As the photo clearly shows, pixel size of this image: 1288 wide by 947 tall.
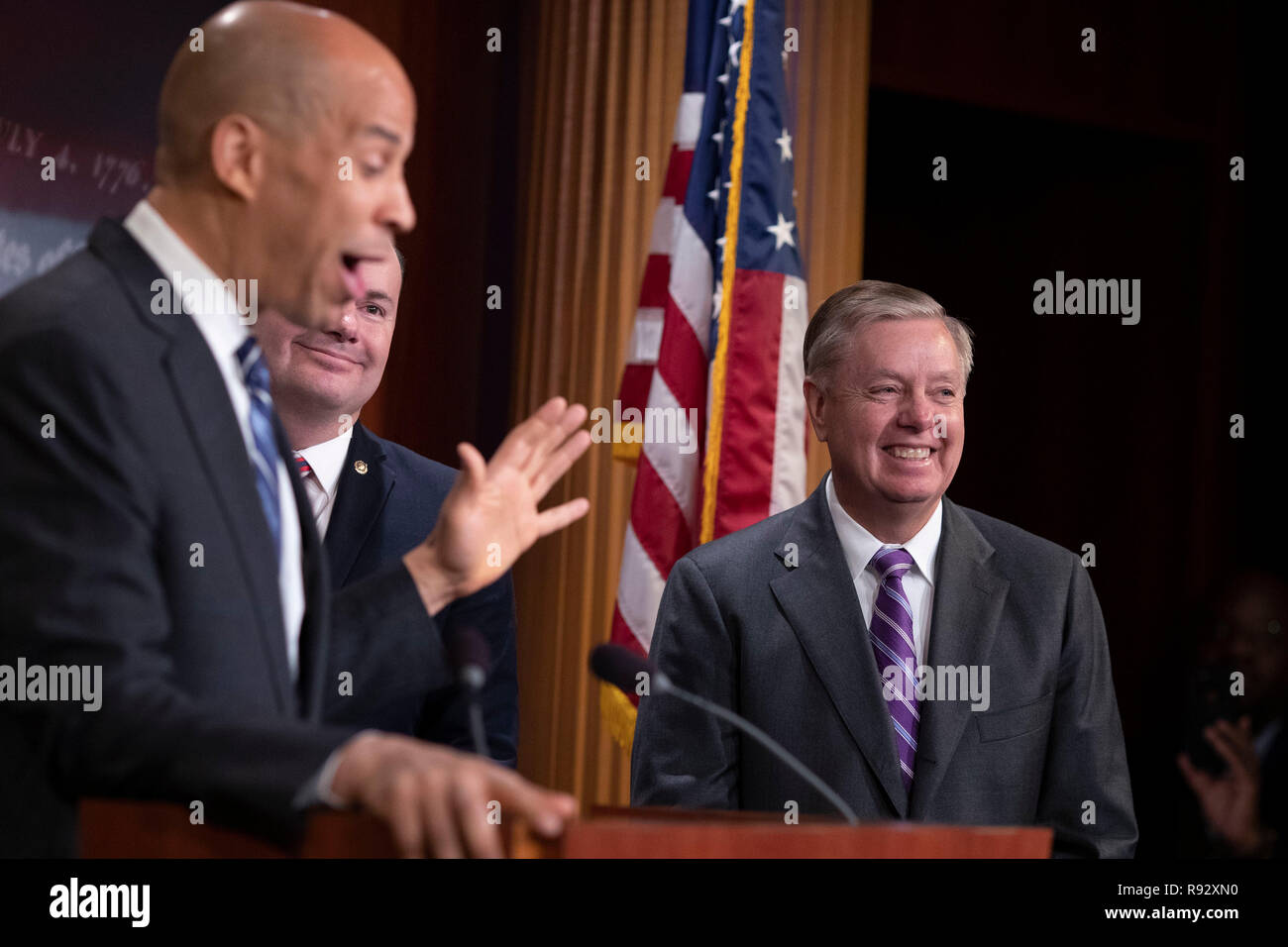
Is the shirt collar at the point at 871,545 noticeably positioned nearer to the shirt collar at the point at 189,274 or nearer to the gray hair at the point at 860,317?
the gray hair at the point at 860,317

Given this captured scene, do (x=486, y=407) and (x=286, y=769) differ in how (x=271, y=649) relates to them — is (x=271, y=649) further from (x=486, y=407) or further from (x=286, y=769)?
(x=486, y=407)

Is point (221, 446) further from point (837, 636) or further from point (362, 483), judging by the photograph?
point (837, 636)

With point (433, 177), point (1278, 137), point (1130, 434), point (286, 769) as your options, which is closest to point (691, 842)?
point (286, 769)

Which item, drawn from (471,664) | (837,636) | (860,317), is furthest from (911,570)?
(471,664)

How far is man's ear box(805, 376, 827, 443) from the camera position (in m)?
2.88

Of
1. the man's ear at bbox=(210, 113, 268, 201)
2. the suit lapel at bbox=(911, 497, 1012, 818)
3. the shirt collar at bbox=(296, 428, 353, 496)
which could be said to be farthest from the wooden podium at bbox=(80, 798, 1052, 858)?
the shirt collar at bbox=(296, 428, 353, 496)

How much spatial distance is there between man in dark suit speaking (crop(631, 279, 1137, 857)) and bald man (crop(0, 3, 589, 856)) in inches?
38.8

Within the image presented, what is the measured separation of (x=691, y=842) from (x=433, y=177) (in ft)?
11.0

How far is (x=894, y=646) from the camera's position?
2.65 m

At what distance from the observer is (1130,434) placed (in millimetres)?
5918

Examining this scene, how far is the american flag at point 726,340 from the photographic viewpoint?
3639 millimetres

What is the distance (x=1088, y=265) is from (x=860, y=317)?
11.5 feet

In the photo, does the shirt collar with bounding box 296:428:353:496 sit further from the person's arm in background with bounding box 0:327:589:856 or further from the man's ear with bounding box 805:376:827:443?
the person's arm in background with bounding box 0:327:589:856

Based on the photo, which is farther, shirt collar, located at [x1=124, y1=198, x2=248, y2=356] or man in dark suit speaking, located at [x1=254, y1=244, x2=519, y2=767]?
man in dark suit speaking, located at [x1=254, y1=244, x2=519, y2=767]
